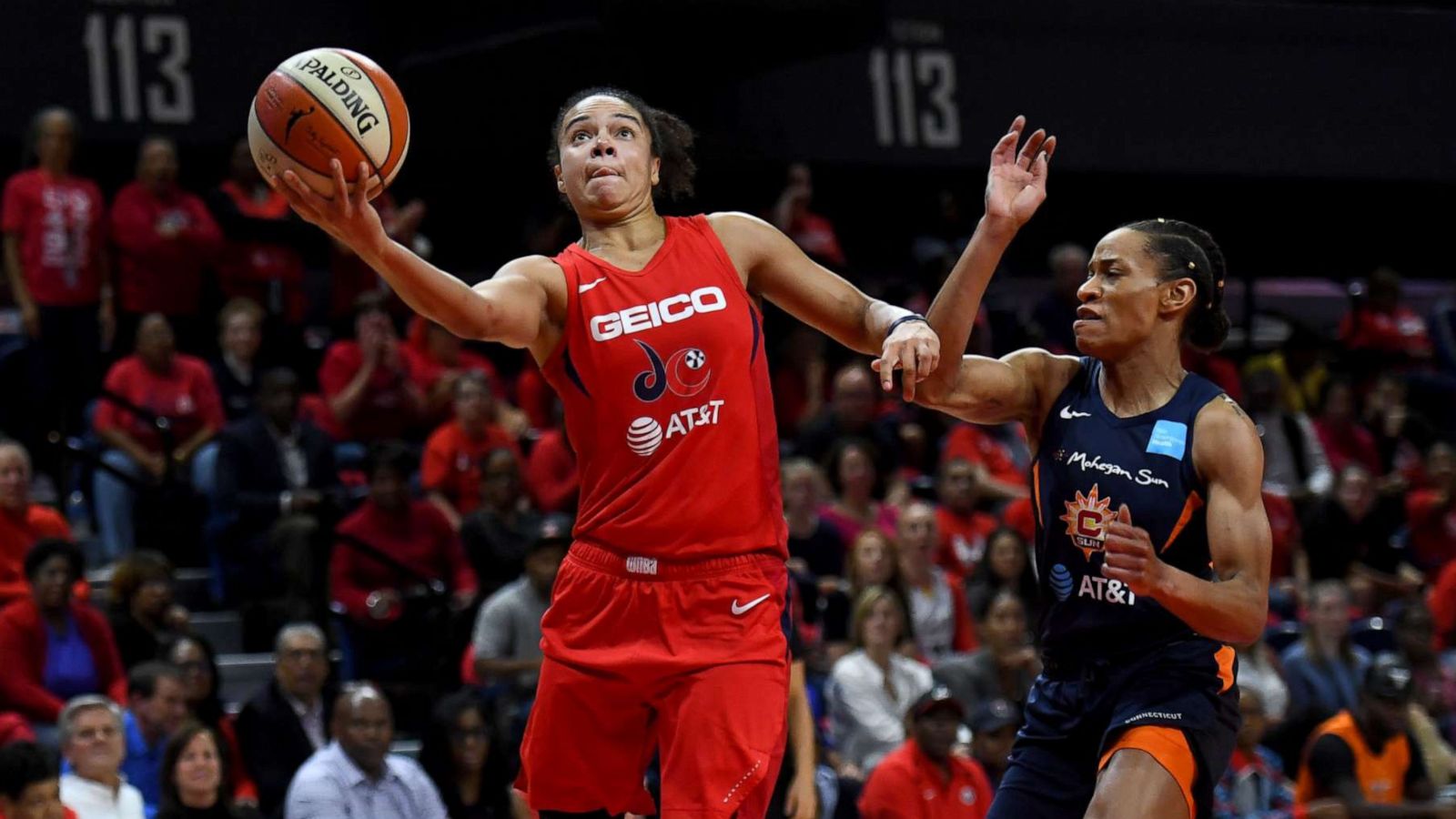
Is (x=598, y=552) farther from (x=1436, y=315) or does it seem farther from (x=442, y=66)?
(x=1436, y=315)

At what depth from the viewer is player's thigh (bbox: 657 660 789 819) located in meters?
4.96

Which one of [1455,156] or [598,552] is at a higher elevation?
[1455,156]

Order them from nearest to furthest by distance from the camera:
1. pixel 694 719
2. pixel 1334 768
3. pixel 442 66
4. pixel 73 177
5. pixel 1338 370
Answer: pixel 694 719
pixel 1334 768
pixel 73 177
pixel 442 66
pixel 1338 370

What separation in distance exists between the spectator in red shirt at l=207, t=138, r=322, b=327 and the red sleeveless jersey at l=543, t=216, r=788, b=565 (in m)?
7.80

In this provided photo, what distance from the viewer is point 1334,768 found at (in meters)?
10.1

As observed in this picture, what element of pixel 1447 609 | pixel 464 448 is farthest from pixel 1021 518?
pixel 464 448

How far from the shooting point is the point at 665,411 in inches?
199

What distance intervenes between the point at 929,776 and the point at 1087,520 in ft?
14.1

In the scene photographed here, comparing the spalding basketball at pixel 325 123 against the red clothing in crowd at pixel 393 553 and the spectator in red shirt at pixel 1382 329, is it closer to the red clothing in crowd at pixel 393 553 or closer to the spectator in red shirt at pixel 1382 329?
the red clothing in crowd at pixel 393 553

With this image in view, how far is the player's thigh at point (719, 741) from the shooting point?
16.3 ft

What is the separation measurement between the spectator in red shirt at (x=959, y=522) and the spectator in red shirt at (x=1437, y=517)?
138 inches

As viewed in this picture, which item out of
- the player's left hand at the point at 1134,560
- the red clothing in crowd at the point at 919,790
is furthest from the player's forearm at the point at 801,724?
the player's left hand at the point at 1134,560

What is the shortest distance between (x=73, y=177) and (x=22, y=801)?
5.23m

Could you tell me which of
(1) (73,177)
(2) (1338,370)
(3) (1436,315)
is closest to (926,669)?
(1) (73,177)
